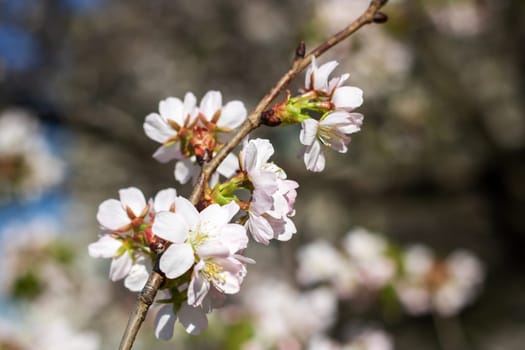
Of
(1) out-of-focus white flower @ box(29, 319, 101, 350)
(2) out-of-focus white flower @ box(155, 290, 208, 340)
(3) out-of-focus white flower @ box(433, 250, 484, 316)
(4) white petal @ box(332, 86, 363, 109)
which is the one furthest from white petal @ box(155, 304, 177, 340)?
(3) out-of-focus white flower @ box(433, 250, 484, 316)

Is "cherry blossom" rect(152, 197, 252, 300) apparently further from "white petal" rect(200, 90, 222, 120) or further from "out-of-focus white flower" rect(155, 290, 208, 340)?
"white petal" rect(200, 90, 222, 120)

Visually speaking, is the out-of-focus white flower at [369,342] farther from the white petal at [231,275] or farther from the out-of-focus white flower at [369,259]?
the white petal at [231,275]

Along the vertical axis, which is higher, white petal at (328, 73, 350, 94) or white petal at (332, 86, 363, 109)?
white petal at (328, 73, 350, 94)

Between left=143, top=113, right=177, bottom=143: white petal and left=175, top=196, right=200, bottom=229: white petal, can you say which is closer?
left=175, top=196, right=200, bottom=229: white petal

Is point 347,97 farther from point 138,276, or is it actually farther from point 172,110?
point 138,276

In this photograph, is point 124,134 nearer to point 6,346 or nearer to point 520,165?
point 6,346

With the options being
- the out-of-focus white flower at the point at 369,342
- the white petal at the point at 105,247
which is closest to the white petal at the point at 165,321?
the white petal at the point at 105,247
